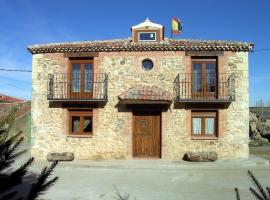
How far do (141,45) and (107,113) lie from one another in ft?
11.6

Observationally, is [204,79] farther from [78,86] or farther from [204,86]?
[78,86]

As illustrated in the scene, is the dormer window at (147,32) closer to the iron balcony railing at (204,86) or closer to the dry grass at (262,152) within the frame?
the iron balcony railing at (204,86)

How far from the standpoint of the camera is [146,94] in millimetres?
16891

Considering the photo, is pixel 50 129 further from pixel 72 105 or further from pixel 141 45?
pixel 141 45

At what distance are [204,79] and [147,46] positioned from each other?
3055 mm

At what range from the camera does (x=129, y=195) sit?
418 inches

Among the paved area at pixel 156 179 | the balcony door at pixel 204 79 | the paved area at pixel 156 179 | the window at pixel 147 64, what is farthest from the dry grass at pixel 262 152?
the window at pixel 147 64

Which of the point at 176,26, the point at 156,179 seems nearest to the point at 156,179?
the point at 156,179

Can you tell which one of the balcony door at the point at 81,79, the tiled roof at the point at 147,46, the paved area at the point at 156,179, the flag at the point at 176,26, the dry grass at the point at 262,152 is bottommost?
the paved area at the point at 156,179

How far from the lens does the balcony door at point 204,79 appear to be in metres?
17.4

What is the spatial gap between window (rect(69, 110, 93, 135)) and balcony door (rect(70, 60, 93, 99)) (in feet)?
2.51

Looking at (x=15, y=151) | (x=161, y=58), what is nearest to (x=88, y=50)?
(x=161, y=58)

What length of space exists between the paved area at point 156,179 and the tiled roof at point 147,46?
202 inches

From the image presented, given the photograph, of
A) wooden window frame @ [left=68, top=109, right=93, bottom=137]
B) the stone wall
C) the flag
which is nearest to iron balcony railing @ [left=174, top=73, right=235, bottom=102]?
the stone wall
